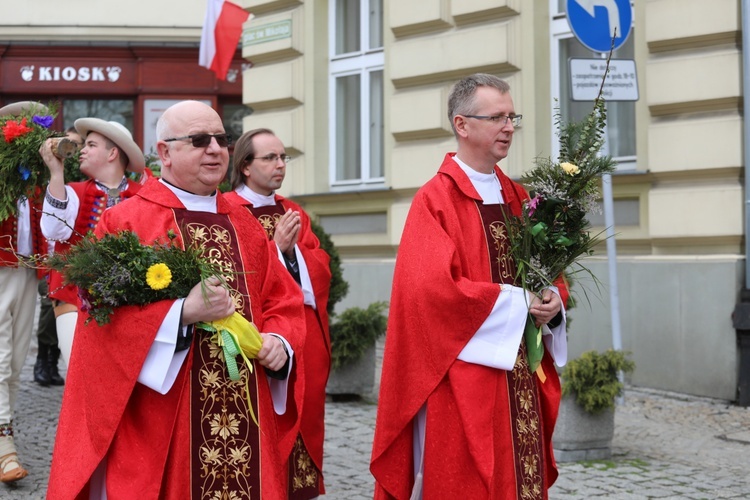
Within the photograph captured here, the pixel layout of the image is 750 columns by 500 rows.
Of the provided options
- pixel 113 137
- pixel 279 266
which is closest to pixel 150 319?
pixel 279 266

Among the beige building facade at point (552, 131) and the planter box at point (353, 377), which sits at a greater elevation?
the beige building facade at point (552, 131)

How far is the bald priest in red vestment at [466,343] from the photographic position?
4.32 meters

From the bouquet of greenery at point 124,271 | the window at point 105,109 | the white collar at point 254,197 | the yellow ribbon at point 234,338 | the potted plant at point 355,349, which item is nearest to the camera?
the bouquet of greenery at point 124,271

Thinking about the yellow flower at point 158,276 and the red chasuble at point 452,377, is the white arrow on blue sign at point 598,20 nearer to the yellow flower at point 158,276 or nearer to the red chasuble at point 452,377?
the red chasuble at point 452,377

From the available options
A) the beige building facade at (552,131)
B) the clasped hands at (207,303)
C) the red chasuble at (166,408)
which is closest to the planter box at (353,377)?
the beige building facade at (552,131)

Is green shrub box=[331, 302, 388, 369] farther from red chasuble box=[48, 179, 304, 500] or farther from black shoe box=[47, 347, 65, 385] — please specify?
red chasuble box=[48, 179, 304, 500]

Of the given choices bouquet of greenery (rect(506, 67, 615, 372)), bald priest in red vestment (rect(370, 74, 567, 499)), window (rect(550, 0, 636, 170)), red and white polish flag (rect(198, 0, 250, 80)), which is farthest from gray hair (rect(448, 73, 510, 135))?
red and white polish flag (rect(198, 0, 250, 80))

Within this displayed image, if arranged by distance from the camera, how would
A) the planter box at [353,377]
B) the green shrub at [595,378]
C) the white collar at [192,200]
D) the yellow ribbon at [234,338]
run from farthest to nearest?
1. the planter box at [353,377]
2. the green shrub at [595,378]
3. the white collar at [192,200]
4. the yellow ribbon at [234,338]

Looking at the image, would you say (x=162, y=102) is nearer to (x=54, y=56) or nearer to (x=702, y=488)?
(x=54, y=56)

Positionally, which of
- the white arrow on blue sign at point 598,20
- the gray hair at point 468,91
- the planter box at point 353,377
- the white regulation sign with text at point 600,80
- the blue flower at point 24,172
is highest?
the white arrow on blue sign at point 598,20

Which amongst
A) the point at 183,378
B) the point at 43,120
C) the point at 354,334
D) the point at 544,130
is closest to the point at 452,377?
the point at 183,378

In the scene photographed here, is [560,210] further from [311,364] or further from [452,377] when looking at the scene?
[311,364]

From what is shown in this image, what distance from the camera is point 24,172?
239 inches

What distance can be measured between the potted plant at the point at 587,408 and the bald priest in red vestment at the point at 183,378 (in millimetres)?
3053
